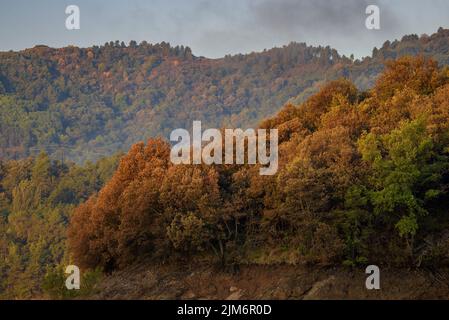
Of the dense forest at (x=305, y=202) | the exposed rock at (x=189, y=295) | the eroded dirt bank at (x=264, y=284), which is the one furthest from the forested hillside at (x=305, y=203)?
the exposed rock at (x=189, y=295)

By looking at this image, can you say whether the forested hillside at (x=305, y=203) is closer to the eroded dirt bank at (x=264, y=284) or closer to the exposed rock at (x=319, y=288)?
the eroded dirt bank at (x=264, y=284)

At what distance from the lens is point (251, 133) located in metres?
54.8

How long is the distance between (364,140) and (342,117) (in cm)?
688

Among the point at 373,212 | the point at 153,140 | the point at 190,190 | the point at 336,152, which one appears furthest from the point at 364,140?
the point at 153,140

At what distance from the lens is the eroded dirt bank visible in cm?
4266

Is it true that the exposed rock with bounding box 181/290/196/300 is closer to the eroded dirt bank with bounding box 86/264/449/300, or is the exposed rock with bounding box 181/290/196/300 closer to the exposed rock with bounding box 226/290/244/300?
the eroded dirt bank with bounding box 86/264/449/300

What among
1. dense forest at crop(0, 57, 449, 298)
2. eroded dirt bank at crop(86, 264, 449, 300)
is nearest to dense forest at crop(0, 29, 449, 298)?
dense forest at crop(0, 57, 449, 298)

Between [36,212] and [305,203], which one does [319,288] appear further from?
[36,212]

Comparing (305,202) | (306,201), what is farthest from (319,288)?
(305,202)

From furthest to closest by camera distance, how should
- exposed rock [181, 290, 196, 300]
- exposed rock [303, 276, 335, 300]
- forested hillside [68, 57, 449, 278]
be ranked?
exposed rock [181, 290, 196, 300], forested hillside [68, 57, 449, 278], exposed rock [303, 276, 335, 300]

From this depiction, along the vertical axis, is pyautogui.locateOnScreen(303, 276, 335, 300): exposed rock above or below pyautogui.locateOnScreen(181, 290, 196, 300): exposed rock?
above

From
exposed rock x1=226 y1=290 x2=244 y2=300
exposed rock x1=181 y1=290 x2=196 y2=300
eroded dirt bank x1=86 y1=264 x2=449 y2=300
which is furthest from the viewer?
exposed rock x1=181 y1=290 x2=196 y2=300

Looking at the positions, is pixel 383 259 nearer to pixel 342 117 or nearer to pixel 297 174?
pixel 297 174

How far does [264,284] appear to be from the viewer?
4612cm
